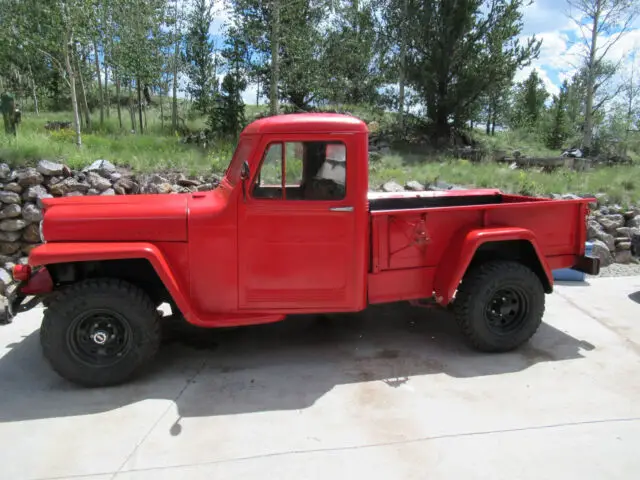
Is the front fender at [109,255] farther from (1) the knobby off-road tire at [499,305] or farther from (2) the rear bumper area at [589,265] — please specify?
(2) the rear bumper area at [589,265]

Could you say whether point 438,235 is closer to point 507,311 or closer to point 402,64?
point 507,311

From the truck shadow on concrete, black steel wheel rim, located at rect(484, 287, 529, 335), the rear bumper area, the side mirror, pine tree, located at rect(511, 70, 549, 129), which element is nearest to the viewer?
the truck shadow on concrete

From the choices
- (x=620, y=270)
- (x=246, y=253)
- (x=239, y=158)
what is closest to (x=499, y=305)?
(x=246, y=253)

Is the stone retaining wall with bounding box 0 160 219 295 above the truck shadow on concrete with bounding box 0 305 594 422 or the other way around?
above

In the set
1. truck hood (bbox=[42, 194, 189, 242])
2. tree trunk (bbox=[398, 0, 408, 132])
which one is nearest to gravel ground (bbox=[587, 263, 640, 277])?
truck hood (bbox=[42, 194, 189, 242])

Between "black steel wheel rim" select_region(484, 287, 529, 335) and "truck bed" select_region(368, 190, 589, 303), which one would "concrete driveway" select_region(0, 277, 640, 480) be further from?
"truck bed" select_region(368, 190, 589, 303)

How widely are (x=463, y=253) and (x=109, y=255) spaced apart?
8.71 feet

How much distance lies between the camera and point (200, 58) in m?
19.2

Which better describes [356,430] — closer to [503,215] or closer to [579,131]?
[503,215]

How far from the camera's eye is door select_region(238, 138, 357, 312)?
3625 mm

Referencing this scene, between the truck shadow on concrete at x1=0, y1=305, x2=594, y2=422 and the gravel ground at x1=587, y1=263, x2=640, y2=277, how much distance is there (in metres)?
2.58

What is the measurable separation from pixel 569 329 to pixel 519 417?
73.0 inches

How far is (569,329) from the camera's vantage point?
470 cm

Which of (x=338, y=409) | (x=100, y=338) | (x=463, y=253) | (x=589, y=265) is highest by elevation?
(x=463, y=253)
